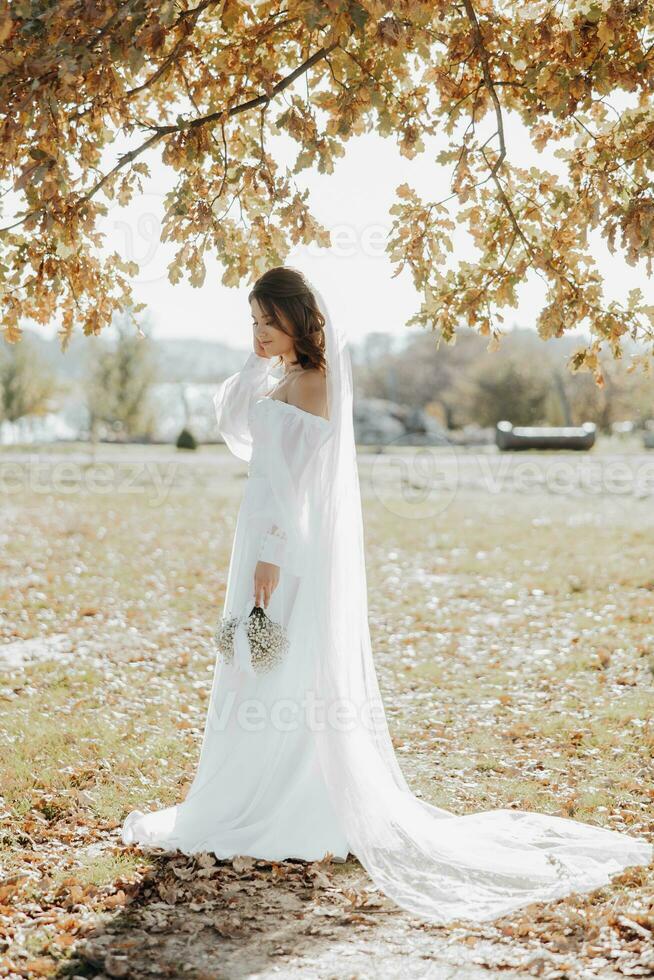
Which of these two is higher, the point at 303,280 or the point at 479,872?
the point at 303,280

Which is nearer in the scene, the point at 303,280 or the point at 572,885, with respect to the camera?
the point at 572,885

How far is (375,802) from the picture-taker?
14.5 feet

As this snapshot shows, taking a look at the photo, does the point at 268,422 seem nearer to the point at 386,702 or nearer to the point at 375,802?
the point at 375,802

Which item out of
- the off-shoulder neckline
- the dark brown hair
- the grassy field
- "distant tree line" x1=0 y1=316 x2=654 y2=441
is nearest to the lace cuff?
the off-shoulder neckline

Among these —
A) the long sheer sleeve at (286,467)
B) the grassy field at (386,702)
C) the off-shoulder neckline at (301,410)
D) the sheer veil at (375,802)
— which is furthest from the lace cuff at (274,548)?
the grassy field at (386,702)

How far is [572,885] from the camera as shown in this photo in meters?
3.98

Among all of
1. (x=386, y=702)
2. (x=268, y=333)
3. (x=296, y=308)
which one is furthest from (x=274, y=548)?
(x=386, y=702)

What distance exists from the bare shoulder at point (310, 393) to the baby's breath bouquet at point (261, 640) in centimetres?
96

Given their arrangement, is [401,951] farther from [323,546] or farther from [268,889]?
[323,546]

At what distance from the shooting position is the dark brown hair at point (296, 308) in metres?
4.50

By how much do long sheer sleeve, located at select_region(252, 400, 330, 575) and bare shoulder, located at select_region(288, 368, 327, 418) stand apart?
61mm

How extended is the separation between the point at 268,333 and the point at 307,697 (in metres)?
1.72

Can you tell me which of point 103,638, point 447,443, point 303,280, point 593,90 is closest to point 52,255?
point 303,280

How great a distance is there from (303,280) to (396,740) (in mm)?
3394
